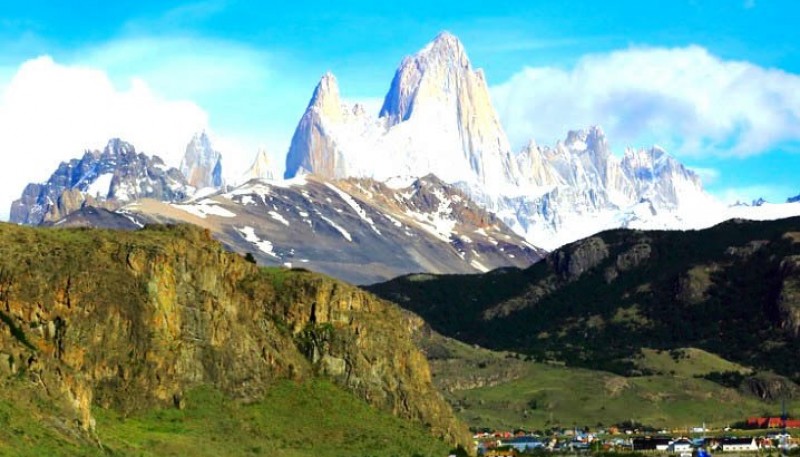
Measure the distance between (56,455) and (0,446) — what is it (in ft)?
23.7

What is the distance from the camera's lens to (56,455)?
651 ft

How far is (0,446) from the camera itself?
637ft
